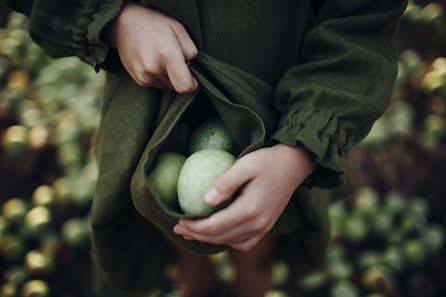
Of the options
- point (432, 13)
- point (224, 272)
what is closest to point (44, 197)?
point (224, 272)

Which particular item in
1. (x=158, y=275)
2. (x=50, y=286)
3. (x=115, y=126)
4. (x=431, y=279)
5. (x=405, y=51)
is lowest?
(x=50, y=286)

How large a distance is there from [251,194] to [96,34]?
437mm

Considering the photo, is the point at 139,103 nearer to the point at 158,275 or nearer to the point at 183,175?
the point at 183,175

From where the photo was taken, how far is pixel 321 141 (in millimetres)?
635

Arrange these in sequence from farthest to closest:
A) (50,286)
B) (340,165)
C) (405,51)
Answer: (405,51)
(50,286)
(340,165)

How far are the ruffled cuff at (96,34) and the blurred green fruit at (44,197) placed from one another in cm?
112

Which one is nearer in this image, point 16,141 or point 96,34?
point 96,34

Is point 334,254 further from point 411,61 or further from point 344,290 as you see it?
point 411,61

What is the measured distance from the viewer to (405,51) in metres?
2.22

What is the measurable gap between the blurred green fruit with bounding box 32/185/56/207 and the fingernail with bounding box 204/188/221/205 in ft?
A: 4.38

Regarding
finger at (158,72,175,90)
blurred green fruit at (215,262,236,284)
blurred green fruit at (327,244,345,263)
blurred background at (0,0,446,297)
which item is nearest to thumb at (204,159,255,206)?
finger at (158,72,175,90)

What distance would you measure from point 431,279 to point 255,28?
1.45 m

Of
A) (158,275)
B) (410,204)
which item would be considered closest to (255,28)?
(158,275)

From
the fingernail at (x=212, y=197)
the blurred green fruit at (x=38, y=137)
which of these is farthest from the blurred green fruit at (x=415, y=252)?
the blurred green fruit at (x=38, y=137)
